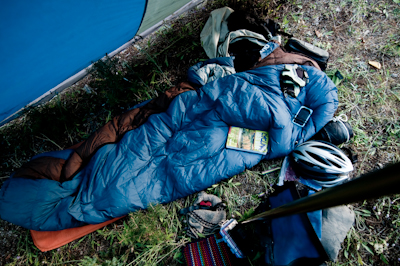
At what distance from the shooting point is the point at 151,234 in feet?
7.15

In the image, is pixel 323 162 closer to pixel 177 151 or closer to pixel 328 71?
pixel 328 71

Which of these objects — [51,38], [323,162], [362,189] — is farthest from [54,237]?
[323,162]

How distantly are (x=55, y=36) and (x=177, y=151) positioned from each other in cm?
168

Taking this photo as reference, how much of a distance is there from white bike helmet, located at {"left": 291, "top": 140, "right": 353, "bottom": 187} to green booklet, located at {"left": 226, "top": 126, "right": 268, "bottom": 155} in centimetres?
38

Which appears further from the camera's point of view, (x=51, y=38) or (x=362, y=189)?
(x=51, y=38)

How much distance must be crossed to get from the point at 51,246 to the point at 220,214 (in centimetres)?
191

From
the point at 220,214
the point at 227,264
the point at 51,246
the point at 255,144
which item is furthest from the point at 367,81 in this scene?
the point at 51,246

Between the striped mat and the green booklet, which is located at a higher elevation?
the green booklet

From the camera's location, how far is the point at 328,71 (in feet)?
9.43

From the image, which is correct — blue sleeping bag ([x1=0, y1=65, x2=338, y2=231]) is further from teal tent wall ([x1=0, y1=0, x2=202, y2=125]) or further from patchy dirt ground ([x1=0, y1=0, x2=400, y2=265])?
teal tent wall ([x1=0, y1=0, x2=202, y2=125])

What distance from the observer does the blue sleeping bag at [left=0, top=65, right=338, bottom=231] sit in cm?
218

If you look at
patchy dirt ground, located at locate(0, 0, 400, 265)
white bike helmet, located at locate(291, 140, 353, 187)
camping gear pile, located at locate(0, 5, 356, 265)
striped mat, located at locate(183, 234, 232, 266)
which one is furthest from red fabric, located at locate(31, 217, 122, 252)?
white bike helmet, located at locate(291, 140, 353, 187)

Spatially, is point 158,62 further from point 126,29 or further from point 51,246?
point 51,246

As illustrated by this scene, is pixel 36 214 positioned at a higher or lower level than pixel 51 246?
higher
